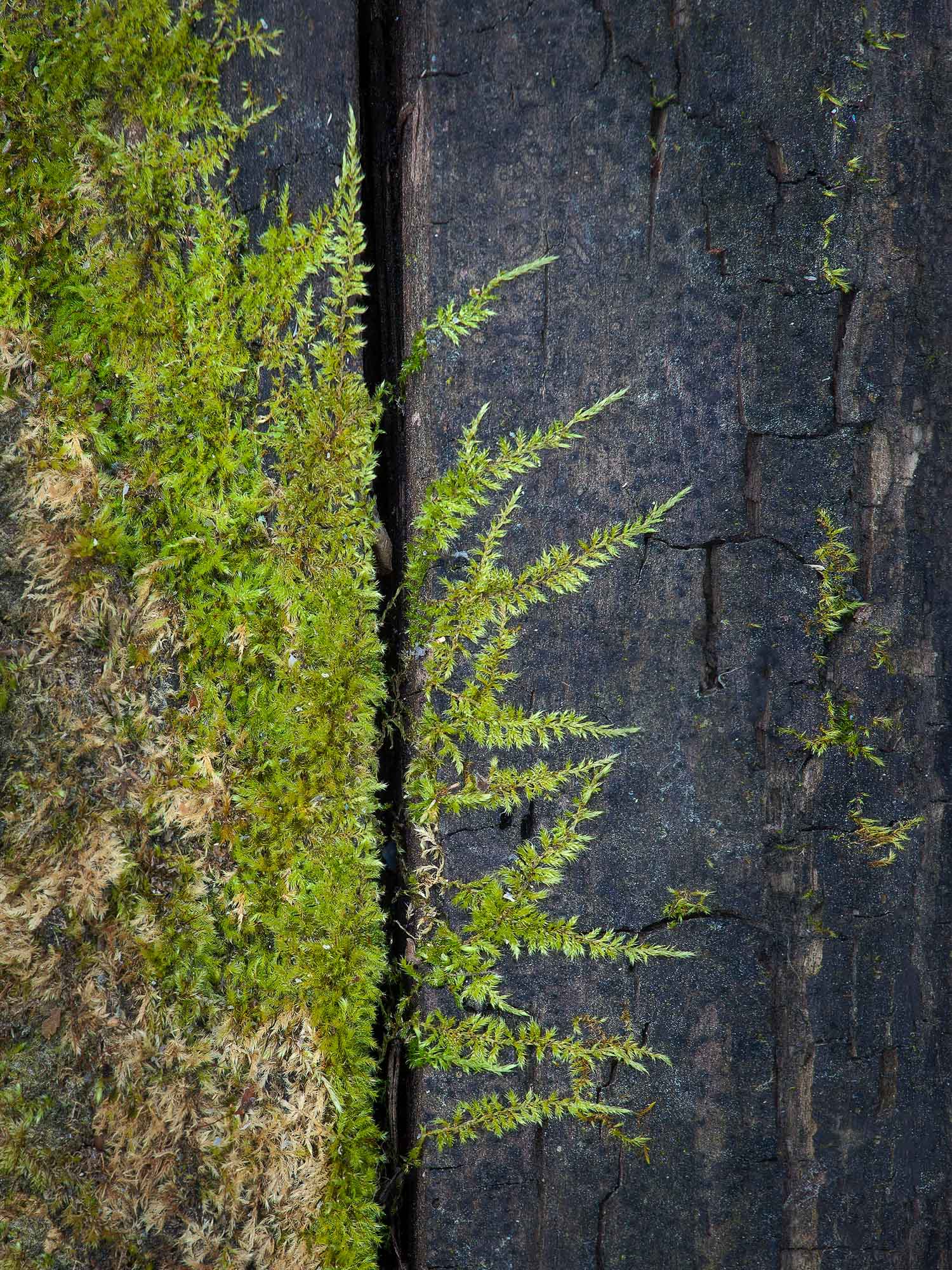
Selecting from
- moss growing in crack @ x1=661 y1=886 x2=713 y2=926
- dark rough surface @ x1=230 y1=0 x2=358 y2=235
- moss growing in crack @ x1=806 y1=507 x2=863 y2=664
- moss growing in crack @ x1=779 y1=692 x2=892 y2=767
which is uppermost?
dark rough surface @ x1=230 y1=0 x2=358 y2=235

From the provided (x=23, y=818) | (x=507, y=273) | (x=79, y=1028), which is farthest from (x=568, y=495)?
(x=79, y=1028)

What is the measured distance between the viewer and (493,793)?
1.55 metres

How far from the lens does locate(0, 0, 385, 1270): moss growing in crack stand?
1.55 metres

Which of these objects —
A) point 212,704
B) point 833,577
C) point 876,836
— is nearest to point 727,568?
point 833,577

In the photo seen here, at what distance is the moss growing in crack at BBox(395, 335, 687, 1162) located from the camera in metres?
1.52

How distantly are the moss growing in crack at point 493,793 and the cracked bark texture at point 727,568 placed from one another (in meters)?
0.04

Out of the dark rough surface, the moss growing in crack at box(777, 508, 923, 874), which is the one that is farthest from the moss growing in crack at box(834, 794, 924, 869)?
the dark rough surface

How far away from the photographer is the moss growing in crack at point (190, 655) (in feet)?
5.10

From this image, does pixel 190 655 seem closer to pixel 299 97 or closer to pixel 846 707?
pixel 299 97

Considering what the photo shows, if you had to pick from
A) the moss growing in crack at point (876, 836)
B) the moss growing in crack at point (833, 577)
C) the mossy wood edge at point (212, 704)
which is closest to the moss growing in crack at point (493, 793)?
the mossy wood edge at point (212, 704)

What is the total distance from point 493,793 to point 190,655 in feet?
1.93

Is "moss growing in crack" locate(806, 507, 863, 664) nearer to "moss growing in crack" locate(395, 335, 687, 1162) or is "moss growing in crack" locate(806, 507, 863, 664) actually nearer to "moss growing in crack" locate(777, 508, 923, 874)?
"moss growing in crack" locate(777, 508, 923, 874)

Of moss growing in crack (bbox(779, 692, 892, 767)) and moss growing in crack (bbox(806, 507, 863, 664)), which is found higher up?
moss growing in crack (bbox(806, 507, 863, 664))

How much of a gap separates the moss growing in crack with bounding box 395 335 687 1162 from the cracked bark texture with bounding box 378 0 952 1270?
0.04 meters
